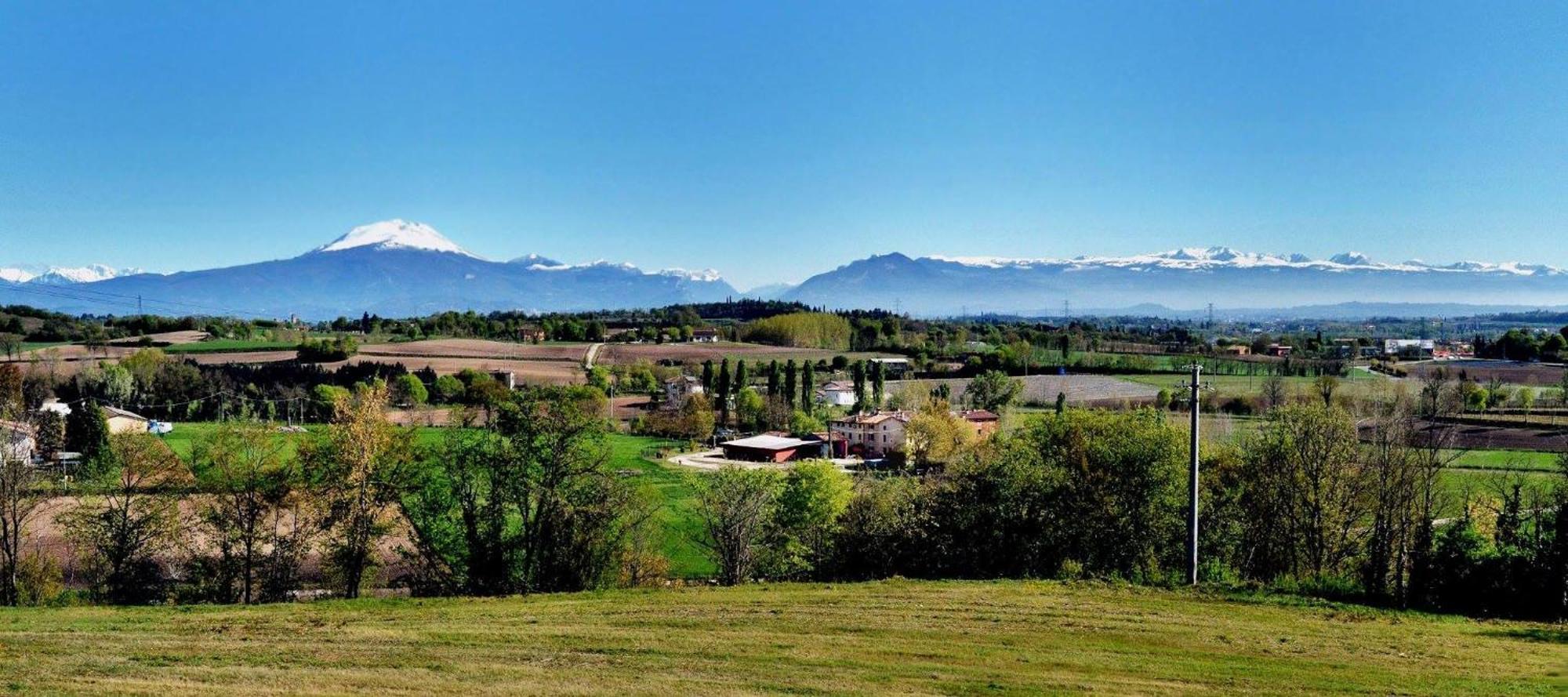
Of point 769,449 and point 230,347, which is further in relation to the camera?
point 230,347

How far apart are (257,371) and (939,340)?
105920mm

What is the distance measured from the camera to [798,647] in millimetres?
16656

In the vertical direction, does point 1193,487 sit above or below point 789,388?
above

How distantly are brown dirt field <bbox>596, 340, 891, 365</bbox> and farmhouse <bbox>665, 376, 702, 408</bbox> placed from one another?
15.2 m

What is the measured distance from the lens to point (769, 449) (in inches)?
2761

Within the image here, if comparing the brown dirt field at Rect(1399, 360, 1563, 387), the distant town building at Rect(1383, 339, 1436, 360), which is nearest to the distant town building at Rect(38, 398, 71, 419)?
the brown dirt field at Rect(1399, 360, 1563, 387)

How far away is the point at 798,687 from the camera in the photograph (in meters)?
→ 14.1

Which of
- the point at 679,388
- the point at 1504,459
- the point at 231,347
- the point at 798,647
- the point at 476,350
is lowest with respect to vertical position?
the point at 1504,459

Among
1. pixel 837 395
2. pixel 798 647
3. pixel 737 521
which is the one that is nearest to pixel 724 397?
pixel 837 395

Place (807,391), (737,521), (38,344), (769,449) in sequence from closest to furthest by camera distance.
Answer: (737,521) < (769,449) < (807,391) < (38,344)

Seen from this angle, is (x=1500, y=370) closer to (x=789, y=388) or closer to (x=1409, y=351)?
(x=1409, y=351)

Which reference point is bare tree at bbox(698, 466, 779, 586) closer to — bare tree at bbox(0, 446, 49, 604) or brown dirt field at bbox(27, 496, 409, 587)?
brown dirt field at bbox(27, 496, 409, 587)

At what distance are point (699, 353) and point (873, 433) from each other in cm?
6021

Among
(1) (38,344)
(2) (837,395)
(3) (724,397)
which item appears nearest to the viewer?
(3) (724,397)
